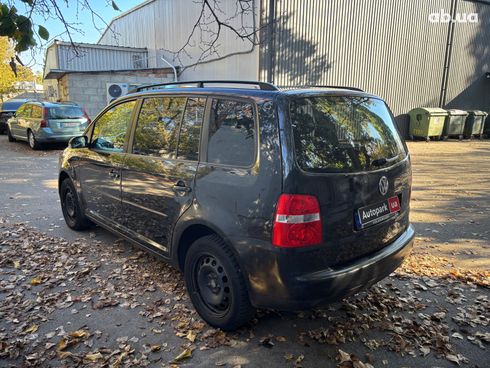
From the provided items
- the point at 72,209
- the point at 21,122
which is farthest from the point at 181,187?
the point at 21,122

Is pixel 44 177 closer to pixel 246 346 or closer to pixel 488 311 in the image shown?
pixel 246 346

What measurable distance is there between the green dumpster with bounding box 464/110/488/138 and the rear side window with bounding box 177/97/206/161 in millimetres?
18123

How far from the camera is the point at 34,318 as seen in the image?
3.21 meters

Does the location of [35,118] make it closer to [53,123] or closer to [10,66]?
[53,123]

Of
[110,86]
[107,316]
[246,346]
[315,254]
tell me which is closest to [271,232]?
[315,254]

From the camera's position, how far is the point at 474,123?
58.0ft

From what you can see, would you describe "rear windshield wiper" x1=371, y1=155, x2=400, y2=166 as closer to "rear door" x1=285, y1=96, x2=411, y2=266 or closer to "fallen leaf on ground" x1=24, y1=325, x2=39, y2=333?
"rear door" x1=285, y1=96, x2=411, y2=266

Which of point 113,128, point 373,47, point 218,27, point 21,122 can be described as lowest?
point 21,122

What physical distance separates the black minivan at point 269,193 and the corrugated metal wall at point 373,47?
1056 cm

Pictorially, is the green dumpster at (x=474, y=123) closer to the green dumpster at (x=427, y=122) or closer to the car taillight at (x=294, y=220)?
the green dumpster at (x=427, y=122)

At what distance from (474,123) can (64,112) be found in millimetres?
17436

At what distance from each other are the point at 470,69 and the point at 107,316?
21.7m

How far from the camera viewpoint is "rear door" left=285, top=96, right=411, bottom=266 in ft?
8.31

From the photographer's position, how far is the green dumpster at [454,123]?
664 inches
